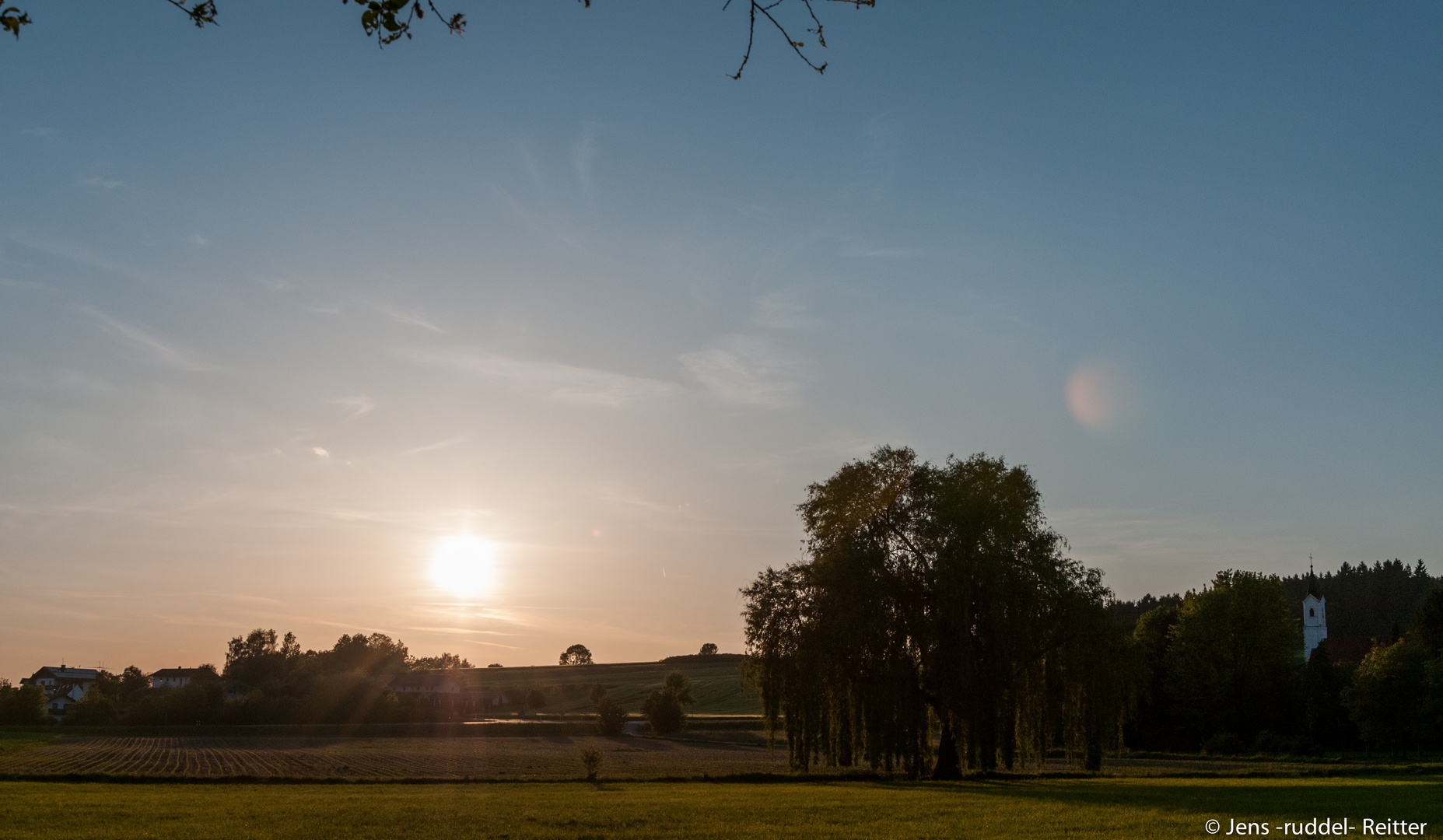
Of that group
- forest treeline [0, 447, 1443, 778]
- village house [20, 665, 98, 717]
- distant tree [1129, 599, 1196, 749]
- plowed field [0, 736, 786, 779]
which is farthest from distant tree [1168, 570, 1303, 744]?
village house [20, 665, 98, 717]

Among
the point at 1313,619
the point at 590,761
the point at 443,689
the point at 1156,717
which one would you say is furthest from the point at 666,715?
the point at 1313,619

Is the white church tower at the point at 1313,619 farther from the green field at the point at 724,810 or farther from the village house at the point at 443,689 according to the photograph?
the village house at the point at 443,689

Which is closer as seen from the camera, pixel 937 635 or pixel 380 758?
pixel 937 635

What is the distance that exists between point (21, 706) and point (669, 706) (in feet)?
238

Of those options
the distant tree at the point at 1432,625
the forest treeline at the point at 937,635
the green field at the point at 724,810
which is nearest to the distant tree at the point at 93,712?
the green field at the point at 724,810

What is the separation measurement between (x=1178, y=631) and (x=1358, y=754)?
17529mm

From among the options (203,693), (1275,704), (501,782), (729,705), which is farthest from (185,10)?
(729,705)

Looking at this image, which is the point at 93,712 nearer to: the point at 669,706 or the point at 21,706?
the point at 21,706

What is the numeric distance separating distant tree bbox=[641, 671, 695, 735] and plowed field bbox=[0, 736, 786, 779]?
6200mm

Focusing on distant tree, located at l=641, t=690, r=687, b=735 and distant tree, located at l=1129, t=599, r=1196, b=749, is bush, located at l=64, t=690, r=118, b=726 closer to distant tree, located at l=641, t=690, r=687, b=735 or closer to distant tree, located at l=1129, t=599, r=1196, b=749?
distant tree, located at l=641, t=690, r=687, b=735

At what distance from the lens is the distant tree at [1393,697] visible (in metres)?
67.2

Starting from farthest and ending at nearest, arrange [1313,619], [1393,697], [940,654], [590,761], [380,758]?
1. [1313,619]
2. [1393,697]
3. [380,758]
4. [590,761]
5. [940,654]

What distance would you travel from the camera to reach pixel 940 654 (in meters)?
36.7

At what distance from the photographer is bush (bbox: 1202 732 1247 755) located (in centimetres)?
7319
